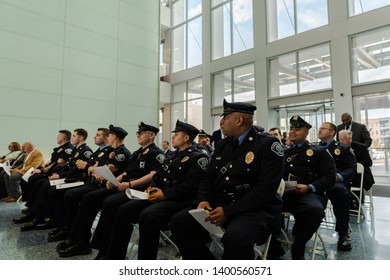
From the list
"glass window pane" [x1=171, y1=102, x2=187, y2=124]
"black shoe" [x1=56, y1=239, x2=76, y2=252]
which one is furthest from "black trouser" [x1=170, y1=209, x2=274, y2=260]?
"glass window pane" [x1=171, y1=102, x2=187, y2=124]

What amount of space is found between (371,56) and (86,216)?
7.93 metres

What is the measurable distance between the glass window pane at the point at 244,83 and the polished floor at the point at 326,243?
6454 millimetres

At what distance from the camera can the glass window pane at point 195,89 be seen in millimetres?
11767

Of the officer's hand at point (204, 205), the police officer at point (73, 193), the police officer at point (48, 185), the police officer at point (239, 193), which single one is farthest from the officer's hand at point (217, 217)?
the police officer at point (48, 185)

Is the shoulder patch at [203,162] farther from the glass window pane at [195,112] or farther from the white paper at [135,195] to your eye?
the glass window pane at [195,112]

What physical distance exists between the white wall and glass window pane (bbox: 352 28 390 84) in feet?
21.8

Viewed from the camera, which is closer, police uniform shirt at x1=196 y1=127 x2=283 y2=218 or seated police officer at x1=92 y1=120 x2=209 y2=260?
police uniform shirt at x1=196 y1=127 x2=283 y2=218

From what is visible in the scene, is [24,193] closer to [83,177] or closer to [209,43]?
[83,177]

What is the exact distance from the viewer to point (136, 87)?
984cm

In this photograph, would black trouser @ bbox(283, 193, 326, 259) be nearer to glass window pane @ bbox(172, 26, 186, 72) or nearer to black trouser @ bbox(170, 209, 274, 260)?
black trouser @ bbox(170, 209, 274, 260)

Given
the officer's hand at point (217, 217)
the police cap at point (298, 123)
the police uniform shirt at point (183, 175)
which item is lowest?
the officer's hand at point (217, 217)

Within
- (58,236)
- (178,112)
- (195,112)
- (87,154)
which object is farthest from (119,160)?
(178,112)

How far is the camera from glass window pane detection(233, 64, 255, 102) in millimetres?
9805

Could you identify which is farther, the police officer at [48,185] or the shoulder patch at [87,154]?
the shoulder patch at [87,154]
